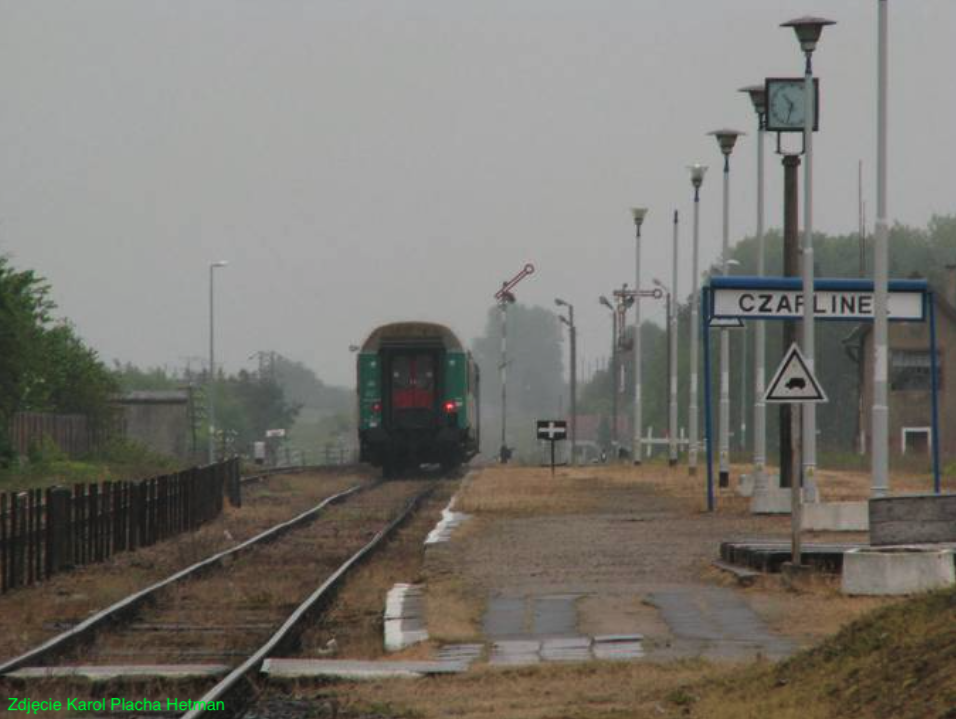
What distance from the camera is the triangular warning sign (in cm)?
1978

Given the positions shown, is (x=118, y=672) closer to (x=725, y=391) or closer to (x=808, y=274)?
(x=808, y=274)

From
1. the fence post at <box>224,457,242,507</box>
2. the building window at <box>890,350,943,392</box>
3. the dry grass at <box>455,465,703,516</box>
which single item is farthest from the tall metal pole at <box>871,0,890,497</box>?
the building window at <box>890,350,943,392</box>

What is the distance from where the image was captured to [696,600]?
1798 centimetres

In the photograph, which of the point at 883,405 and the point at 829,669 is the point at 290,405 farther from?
the point at 829,669

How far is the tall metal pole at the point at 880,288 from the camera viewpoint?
79.2 feet

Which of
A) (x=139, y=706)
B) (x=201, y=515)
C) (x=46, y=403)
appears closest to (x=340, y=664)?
(x=139, y=706)

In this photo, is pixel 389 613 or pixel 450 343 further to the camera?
pixel 450 343

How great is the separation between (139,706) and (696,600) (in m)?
6.89

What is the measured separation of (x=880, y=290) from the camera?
2450cm

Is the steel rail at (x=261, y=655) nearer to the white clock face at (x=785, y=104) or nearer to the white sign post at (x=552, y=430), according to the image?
the white clock face at (x=785, y=104)

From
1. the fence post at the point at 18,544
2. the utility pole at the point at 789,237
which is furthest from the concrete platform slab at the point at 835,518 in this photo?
the fence post at the point at 18,544

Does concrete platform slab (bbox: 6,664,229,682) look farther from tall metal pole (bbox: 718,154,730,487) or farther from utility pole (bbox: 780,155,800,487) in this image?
tall metal pole (bbox: 718,154,730,487)

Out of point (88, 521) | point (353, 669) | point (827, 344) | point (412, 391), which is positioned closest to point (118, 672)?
point (353, 669)

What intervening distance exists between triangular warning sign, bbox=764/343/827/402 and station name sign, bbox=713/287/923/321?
33.3 ft
